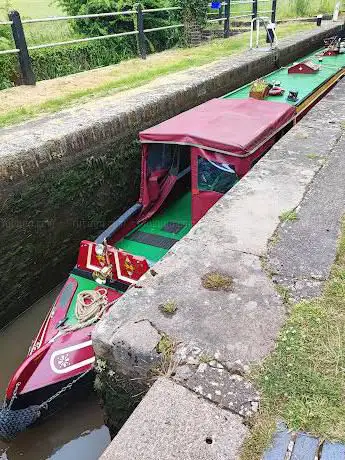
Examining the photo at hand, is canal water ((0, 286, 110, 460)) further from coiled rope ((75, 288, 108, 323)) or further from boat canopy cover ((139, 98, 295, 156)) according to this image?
boat canopy cover ((139, 98, 295, 156))

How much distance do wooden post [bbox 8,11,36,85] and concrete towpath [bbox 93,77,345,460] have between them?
20.1 feet

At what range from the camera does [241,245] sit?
10.8 ft

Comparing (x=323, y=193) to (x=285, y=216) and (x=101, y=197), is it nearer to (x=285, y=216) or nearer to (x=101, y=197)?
(x=285, y=216)

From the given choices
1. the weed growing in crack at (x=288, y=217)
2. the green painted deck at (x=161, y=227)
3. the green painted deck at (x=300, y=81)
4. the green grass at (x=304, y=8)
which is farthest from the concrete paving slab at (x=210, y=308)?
the green grass at (x=304, y=8)

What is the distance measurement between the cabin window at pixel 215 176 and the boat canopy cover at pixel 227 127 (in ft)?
0.79

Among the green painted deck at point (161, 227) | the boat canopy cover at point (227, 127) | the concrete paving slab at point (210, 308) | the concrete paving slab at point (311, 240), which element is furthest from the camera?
the green painted deck at point (161, 227)

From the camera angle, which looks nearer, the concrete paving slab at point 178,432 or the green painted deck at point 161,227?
the concrete paving slab at point 178,432

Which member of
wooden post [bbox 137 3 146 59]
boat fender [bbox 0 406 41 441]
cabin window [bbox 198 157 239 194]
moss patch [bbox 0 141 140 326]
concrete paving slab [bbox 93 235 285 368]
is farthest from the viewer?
wooden post [bbox 137 3 146 59]

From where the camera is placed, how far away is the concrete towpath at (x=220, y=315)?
2008 millimetres

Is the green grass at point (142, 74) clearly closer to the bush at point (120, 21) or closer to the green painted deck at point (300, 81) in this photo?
the bush at point (120, 21)

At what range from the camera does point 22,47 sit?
8414 mm

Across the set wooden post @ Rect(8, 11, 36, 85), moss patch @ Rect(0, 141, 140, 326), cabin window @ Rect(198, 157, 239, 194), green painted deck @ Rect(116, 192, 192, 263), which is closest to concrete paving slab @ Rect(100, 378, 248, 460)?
green painted deck @ Rect(116, 192, 192, 263)

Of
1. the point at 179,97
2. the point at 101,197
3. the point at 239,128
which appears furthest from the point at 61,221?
the point at 179,97

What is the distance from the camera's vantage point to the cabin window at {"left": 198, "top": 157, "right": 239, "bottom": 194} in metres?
4.89
